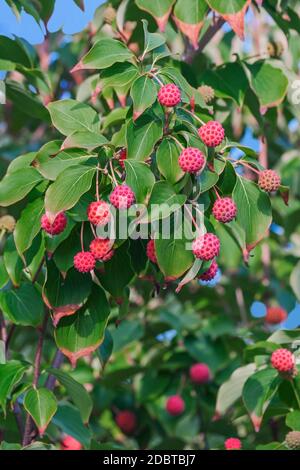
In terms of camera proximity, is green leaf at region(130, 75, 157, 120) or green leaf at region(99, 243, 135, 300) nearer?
green leaf at region(130, 75, 157, 120)

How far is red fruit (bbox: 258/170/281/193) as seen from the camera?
1.92 m

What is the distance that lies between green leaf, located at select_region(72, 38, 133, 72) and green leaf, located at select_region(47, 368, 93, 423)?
0.68 m

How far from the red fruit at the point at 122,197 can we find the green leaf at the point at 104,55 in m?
0.33

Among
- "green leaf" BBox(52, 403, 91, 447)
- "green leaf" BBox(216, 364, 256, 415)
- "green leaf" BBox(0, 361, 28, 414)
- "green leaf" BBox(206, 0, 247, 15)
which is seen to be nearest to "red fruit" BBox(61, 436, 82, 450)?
"green leaf" BBox(52, 403, 91, 447)

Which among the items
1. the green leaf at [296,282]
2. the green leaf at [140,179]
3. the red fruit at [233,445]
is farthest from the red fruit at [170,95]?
the green leaf at [296,282]

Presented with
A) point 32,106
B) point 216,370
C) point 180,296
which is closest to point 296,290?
point 216,370

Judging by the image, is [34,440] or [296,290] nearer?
[34,440]

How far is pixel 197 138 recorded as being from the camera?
1883 millimetres

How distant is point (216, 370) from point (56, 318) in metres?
1.15

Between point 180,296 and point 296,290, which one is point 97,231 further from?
point 180,296

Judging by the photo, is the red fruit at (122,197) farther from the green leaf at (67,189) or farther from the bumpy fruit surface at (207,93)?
the bumpy fruit surface at (207,93)

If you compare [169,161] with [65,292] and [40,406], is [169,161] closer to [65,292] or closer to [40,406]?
[65,292]

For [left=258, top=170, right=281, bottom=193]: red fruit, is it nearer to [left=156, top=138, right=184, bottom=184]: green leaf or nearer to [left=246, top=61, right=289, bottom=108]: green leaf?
[left=156, top=138, right=184, bottom=184]: green leaf

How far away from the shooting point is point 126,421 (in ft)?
10.9
